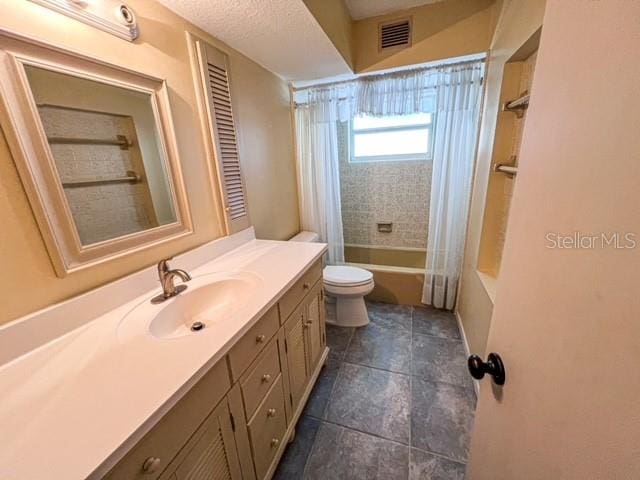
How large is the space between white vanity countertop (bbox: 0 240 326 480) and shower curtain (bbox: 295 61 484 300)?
1.61 meters

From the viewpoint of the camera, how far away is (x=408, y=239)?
2.91 metres

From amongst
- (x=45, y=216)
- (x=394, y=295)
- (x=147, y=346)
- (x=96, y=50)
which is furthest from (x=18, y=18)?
(x=394, y=295)

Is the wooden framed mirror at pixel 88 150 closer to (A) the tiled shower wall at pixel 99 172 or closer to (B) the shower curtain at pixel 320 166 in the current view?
(A) the tiled shower wall at pixel 99 172

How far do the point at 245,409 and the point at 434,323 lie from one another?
69.8 inches

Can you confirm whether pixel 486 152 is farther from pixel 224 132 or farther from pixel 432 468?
pixel 432 468

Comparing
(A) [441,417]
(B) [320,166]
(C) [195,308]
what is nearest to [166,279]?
(C) [195,308]

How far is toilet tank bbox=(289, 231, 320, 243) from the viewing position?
7.46 feet

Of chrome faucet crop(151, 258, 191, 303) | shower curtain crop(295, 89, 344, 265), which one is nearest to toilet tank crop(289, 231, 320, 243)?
shower curtain crop(295, 89, 344, 265)

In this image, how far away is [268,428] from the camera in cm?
106

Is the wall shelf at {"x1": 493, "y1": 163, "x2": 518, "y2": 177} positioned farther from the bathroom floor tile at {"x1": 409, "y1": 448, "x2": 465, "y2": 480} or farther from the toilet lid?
the bathroom floor tile at {"x1": 409, "y1": 448, "x2": 465, "y2": 480}

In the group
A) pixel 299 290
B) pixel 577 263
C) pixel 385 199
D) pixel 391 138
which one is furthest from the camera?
pixel 385 199

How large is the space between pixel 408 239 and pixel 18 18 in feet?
9.53

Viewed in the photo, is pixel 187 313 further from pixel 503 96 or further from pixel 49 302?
pixel 503 96

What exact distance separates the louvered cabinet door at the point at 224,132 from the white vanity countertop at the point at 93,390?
2.52 ft
